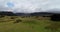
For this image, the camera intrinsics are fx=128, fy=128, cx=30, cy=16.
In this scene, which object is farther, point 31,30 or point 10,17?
point 10,17

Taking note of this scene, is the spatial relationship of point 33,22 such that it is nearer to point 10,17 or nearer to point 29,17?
point 29,17

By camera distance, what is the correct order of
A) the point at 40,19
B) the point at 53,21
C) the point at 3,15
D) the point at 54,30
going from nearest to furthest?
the point at 54,30 → the point at 53,21 → the point at 40,19 → the point at 3,15

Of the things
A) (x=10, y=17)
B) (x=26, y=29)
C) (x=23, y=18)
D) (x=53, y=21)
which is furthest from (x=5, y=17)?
(x=53, y=21)

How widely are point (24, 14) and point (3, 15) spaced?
7.41 feet

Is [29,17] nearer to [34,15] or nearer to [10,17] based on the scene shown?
[34,15]


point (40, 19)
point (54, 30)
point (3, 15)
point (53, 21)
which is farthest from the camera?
point (3, 15)

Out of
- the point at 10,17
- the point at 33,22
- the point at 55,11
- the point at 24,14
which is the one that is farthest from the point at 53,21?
the point at 10,17

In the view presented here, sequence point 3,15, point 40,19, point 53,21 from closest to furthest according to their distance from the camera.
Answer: point 53,21
point 40,19
point 3,15

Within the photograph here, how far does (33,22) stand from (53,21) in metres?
1.67

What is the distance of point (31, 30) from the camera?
8203 mm

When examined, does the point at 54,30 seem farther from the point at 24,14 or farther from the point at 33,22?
the point at 24,14

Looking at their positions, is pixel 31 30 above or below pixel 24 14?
below

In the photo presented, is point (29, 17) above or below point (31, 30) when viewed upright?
above

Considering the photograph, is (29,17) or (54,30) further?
(29,17)
